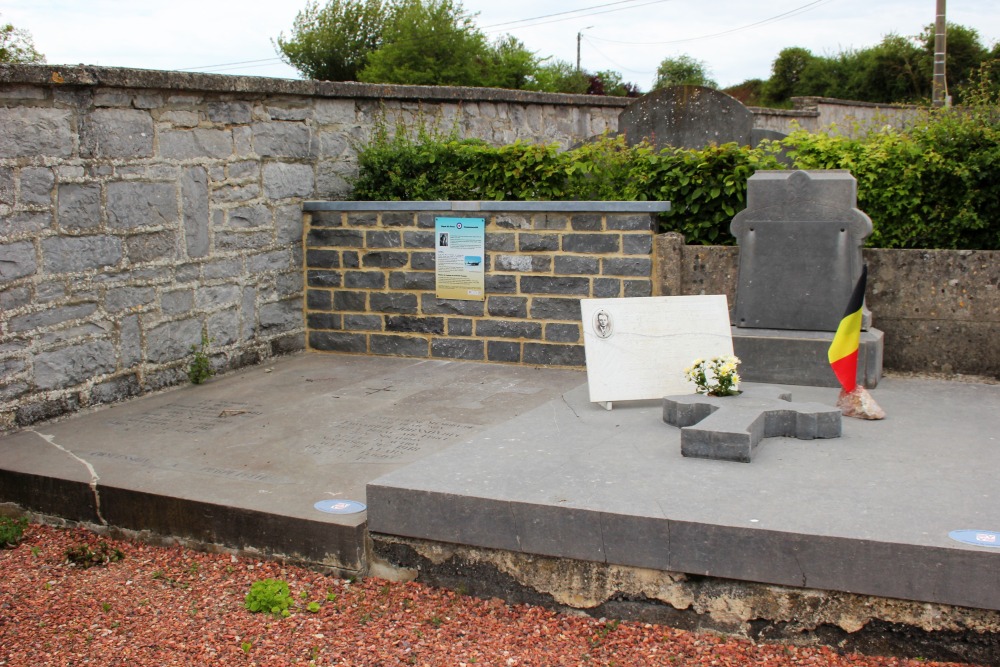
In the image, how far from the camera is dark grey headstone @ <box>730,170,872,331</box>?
18.9 feet

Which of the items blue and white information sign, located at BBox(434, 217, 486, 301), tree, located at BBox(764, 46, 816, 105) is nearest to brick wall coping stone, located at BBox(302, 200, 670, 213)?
blue and white information sign, located at BBox(434, 217, 486, 301)

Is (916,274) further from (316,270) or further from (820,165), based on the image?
(316,270)

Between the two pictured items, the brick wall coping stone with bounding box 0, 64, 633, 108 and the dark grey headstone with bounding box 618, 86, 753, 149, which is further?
→ the dark grey headstone with bounding box 618, 86, 753, 149

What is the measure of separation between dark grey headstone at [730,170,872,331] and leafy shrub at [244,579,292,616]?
3.49 metres

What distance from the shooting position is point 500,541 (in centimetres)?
360

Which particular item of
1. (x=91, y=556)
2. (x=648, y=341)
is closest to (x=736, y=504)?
(x=648, y=341)

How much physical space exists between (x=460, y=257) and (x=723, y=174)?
6.24ft

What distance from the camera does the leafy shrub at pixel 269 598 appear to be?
11.6 ft

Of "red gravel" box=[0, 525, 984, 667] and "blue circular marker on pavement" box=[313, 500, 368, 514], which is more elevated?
"blue circular marker on pavement" box=[313, 500, 368, 514]

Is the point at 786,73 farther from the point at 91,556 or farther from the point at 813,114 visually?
the point at 91,556

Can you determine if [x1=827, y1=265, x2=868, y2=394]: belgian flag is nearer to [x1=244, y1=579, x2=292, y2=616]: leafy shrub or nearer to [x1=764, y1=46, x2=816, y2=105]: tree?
[x1=244, y1=579, x2=292, y2=616]: leafy shrub

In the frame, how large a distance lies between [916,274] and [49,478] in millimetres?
4972

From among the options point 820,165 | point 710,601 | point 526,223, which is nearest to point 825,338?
point 820,165

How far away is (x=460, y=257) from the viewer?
692 cm
